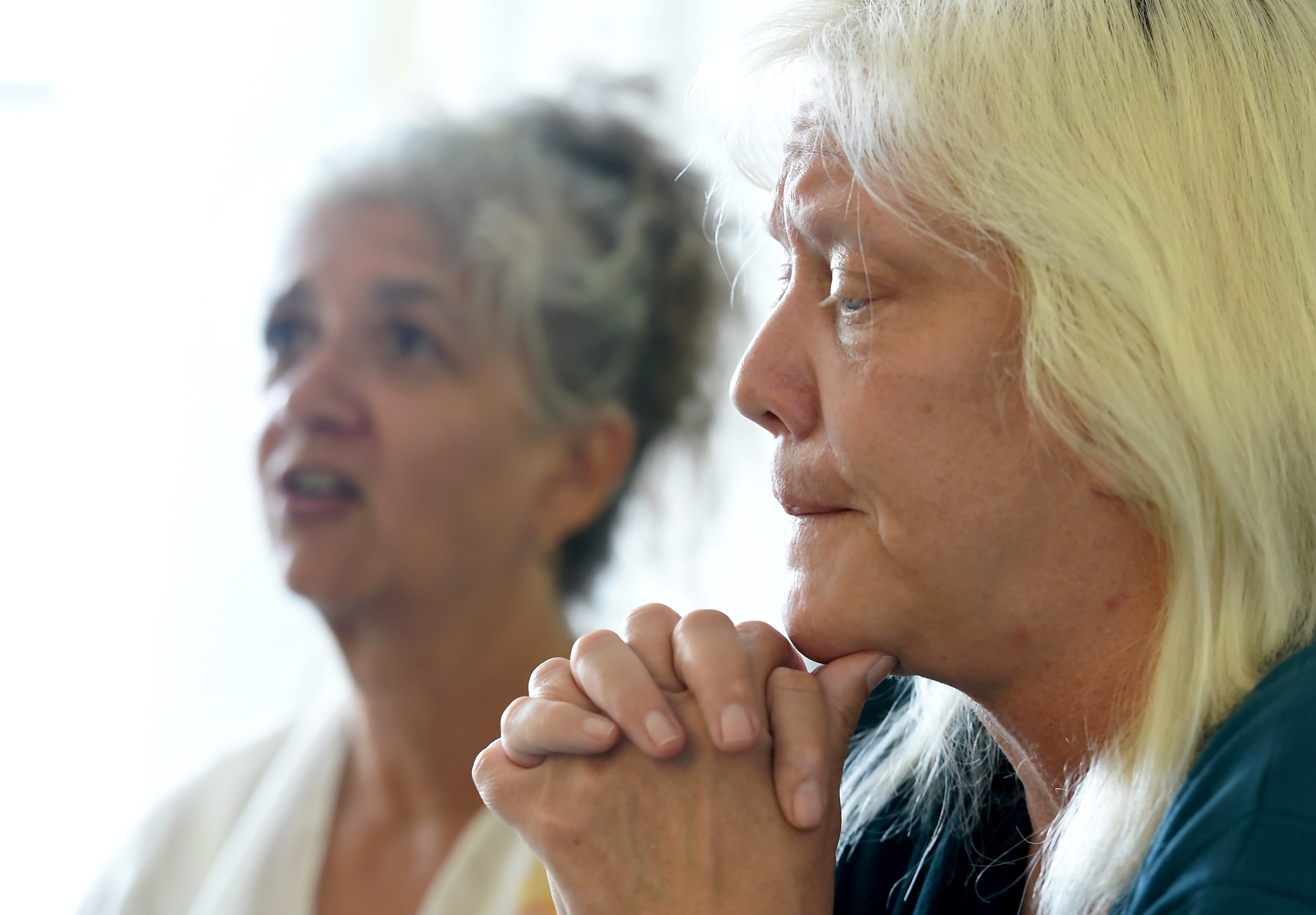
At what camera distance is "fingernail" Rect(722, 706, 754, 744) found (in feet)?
2.43

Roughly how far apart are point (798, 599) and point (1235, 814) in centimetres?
28

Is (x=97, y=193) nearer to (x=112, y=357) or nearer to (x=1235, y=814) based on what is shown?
(x=112, y=357)

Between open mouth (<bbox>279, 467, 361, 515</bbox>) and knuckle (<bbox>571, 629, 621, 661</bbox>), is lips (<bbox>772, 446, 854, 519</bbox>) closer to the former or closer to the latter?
knuckle (<bbox>571, 629, 621, 661</bbox>)

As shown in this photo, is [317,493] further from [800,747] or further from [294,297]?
[800,747]

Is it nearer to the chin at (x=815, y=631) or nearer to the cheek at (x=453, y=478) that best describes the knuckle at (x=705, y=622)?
the chin at (x=815, y=631)

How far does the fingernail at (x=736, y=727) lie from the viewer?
0.74 meters

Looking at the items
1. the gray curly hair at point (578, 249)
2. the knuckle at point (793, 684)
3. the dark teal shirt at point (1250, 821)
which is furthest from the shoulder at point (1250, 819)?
the gray curly hair at point (578, 249)

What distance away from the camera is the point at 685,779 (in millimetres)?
755

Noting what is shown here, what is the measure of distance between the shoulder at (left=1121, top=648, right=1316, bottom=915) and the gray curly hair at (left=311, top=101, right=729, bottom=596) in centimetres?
109

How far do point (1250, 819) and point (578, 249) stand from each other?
4.07ft

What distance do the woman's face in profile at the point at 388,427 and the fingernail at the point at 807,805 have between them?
0.86 m

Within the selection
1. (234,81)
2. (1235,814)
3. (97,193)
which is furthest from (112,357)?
(1235,814)

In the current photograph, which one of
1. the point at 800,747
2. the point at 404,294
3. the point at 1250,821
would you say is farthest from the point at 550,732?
the point at 404,294

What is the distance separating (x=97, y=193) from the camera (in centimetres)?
223
